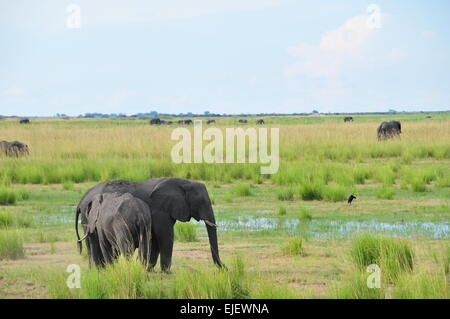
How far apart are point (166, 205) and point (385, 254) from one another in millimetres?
2515

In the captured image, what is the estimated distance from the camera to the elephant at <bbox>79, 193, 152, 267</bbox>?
327 inches

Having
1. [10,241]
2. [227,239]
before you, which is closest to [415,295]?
[227,239]

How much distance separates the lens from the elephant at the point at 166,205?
910 cm

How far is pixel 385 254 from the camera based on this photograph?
28.7 ft

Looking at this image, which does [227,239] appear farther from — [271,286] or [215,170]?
[215,170]

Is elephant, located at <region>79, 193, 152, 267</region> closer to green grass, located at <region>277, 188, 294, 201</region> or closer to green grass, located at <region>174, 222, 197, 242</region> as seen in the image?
green grass, located at <region>174, 222, 197, 242</region>

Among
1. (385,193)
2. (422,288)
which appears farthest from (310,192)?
(422,288)

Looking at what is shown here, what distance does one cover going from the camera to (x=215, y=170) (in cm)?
2042

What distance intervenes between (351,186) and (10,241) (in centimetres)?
934

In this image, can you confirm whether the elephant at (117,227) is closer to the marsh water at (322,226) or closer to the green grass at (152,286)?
the green grass at (152,286)

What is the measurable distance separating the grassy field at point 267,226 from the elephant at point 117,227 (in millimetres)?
389

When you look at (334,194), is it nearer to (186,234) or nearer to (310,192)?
(310,192)

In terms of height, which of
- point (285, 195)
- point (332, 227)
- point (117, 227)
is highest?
point (117, 227)
